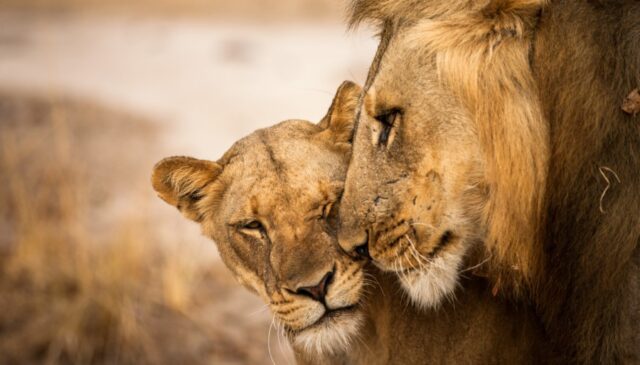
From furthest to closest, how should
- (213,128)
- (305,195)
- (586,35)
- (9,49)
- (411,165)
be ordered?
1. (9,49)
2. (213,128)
3. (305,195)
4. (411,165)
5. (586,35)

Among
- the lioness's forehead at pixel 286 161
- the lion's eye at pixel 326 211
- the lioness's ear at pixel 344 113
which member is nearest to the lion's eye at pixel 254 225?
the lioness's forehead at pixel 286 161

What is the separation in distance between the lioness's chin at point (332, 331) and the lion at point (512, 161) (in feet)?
0.69

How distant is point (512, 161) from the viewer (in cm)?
303

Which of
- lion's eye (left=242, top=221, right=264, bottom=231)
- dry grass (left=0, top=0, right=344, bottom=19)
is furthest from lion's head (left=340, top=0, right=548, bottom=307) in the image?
dry grass (left=0, top=0, right=344, bottom=19)

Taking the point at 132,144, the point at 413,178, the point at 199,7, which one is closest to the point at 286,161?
the point at 413,178

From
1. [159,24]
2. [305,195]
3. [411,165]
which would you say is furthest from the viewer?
[159,24]

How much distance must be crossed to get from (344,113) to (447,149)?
77 cm

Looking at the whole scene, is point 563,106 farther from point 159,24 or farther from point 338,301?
point 159,24

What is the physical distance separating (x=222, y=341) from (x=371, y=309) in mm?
3237

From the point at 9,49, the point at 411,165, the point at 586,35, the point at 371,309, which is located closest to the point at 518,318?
the point at 371,309

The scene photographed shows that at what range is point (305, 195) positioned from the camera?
3436 millimetres

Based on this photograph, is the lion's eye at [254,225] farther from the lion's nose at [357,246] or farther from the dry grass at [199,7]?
the dry grass at [199,7]

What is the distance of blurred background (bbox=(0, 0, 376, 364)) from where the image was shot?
6398mm

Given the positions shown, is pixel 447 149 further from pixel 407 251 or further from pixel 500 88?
pixel 407 251
